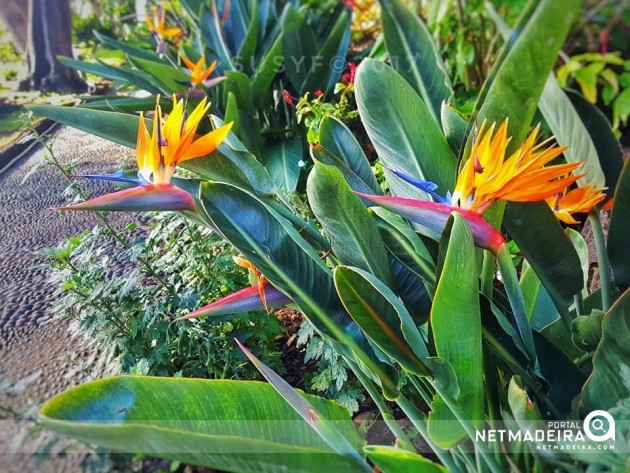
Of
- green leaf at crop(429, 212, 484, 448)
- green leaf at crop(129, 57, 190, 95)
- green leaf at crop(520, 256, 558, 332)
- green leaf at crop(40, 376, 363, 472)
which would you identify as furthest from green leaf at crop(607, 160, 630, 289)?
green leaf at crop(129, 57, 190, 95)

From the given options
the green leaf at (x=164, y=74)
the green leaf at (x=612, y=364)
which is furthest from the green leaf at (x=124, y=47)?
the green leaf at (x=612, y=364)

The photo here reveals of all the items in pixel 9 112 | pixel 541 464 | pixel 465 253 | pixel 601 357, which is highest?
pixel 9 112

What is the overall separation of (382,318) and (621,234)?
0.33 meters

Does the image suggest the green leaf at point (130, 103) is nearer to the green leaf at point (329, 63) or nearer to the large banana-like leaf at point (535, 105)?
the green leaf at point (329, 63)

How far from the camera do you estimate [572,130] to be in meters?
0.81

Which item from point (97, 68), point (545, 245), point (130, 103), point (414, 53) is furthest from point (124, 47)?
point (545, 245)

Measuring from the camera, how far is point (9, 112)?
98cm

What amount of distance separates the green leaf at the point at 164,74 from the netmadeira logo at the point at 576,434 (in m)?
1.30

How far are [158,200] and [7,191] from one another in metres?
0.37

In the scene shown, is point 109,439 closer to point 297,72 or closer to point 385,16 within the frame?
point 385,16

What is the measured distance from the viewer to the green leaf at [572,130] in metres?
0.80

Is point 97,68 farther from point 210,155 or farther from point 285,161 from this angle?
point 210,155

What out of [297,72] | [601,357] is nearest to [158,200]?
[601,357]

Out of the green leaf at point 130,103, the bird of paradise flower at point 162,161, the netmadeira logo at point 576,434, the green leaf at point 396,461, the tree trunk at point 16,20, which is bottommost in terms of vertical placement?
the green leaf at point 396,461
